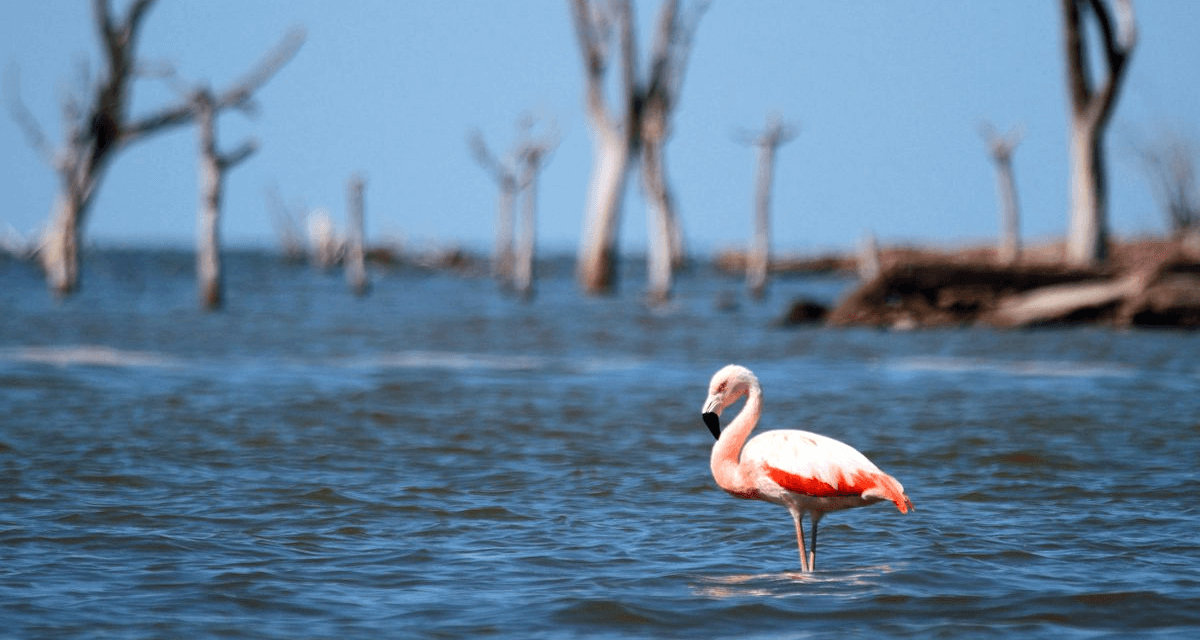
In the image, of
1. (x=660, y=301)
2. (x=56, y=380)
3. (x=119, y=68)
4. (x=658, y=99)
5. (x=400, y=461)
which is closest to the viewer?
(x=400, y=461)

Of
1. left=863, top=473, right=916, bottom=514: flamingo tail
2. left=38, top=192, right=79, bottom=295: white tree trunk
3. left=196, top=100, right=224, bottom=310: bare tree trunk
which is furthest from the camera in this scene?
left=38, top=192, right=79, bottom=295: white tree trunk

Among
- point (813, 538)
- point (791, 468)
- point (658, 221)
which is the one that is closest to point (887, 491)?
point (791, 468)

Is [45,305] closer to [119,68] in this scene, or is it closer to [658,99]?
[119,68]

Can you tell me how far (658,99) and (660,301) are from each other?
23.7 ft

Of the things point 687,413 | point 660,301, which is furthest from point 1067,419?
point 660,301

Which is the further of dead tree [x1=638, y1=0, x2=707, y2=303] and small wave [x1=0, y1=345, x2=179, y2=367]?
dead tree [x1=638, y1=0, x2=707, y2=303]

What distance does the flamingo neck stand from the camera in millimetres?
6453

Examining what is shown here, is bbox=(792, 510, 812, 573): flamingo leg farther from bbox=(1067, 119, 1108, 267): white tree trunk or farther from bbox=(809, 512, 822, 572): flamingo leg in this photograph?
bbox=(1067, 119, 1108, 267): white tree trunk

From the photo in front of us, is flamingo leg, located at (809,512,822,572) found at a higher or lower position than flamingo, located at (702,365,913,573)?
lower

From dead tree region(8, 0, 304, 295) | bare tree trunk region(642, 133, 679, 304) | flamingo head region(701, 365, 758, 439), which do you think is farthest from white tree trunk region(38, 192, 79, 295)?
flamingo head region(701, 365, 758, 439)

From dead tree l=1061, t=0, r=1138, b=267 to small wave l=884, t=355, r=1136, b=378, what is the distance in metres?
7.88

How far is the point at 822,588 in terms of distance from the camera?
244 inches

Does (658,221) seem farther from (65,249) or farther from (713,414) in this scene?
(713,414)

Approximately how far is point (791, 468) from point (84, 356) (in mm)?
14093
